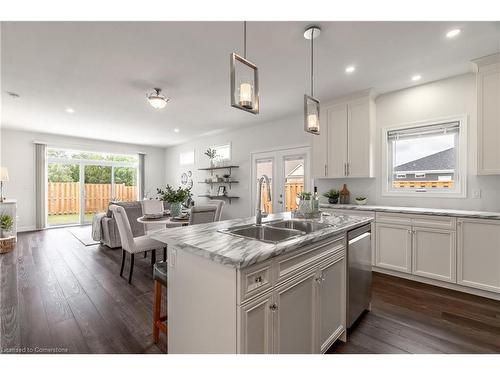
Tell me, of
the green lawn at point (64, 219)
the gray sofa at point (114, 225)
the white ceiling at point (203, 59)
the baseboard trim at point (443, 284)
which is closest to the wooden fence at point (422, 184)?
the baseboard trim at point (443, 284)

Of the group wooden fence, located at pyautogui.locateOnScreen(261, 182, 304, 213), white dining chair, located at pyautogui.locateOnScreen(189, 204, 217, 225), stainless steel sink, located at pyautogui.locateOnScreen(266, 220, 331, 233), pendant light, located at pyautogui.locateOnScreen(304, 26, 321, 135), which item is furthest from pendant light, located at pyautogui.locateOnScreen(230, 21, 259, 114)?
wooden fence, located at pyautogui.locateOnScreen(261, 182, 304, 213)

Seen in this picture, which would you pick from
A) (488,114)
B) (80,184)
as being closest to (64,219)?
(80,184)

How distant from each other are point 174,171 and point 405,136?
688 cm

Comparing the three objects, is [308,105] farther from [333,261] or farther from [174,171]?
[174,171]

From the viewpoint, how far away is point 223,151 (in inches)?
255

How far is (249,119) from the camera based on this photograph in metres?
5.12

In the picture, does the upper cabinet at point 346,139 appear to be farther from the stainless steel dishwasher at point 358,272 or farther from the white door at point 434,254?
the stainless steel dishwasher at point 358,272

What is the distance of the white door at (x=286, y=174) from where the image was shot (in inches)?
184

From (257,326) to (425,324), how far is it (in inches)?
74.2

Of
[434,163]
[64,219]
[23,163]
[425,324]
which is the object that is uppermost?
[23,163]

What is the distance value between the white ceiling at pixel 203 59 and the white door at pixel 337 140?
0.93 feet

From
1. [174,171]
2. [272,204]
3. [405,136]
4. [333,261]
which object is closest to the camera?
[333,261]

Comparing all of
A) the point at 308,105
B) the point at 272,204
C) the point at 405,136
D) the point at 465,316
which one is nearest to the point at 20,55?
the point at 308,105

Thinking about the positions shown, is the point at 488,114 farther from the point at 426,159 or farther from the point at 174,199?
the point at 174,199
